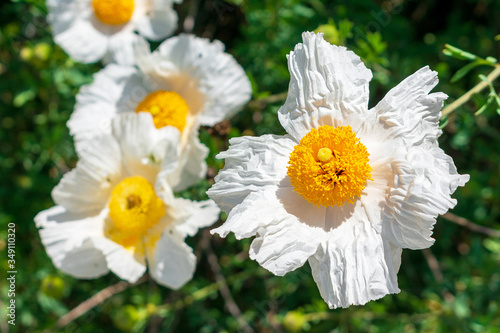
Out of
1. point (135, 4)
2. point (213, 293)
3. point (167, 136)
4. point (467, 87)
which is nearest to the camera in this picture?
point (167, 136)

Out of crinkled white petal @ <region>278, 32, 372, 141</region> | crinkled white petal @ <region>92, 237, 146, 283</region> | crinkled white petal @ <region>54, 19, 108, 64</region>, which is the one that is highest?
crinkled white petal @ <region>278, 32, 372, 141</region>

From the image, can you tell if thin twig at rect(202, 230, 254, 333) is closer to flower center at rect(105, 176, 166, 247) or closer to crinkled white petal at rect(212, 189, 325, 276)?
flower center at rect(105, 176, 166, 247)

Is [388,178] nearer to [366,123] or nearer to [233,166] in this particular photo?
[366,123]

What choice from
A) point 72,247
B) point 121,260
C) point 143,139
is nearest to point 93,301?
point 72,247

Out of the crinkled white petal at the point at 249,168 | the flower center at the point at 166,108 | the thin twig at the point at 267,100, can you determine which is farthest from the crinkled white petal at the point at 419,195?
the flower center at the point at 166,108

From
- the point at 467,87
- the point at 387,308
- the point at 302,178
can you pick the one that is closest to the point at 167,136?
the point at 302,178

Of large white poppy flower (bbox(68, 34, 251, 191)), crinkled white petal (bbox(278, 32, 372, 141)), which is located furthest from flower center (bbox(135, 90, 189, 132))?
crinkled white petal (bbox(278, 32, 372, 141))

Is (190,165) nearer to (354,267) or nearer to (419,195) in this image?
(354,267)
